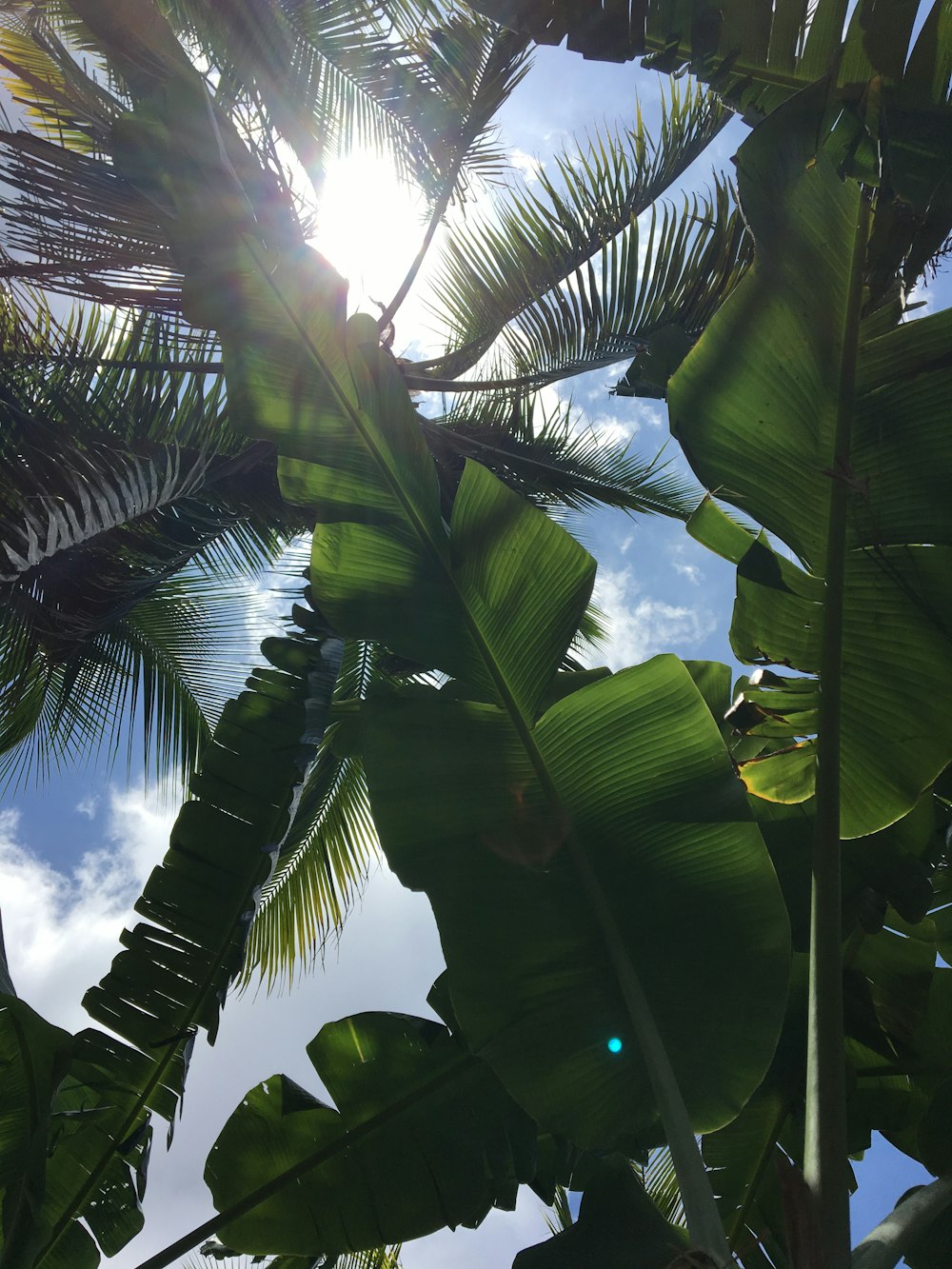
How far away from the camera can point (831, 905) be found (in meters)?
1.29

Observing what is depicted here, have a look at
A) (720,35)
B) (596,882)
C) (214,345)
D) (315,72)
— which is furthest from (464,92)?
(596,882)

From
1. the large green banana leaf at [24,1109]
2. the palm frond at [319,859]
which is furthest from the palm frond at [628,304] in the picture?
the large green banana leaf at [24,1109]

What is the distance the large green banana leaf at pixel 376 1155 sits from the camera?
1.60 metres

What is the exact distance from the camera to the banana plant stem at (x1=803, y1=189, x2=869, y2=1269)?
3.74ft

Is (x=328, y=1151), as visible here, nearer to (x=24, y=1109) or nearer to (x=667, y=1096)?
(x=24, y=1109)

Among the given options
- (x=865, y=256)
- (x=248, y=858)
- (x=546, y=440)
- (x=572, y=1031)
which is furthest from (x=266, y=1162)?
(x=546, y=440)

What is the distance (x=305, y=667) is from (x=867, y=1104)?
1516 millimetres

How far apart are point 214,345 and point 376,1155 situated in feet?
11.1

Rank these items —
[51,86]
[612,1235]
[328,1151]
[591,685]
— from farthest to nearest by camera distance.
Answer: [51,86]
[328,1151]
[591,685]
[612,1235]

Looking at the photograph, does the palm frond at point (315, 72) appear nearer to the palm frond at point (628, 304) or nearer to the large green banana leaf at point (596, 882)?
the palm frond at point (628, 304)

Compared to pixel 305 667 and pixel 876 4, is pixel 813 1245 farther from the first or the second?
pixel 876 4

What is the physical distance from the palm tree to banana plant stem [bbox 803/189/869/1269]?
2031 mm

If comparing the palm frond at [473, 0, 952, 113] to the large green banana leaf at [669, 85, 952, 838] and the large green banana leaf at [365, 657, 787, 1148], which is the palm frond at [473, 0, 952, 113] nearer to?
the large green banana leaf at [669, 85, 952, 838]

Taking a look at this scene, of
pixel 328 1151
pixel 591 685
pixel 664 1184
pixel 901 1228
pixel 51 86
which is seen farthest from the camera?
pixel 51 86
